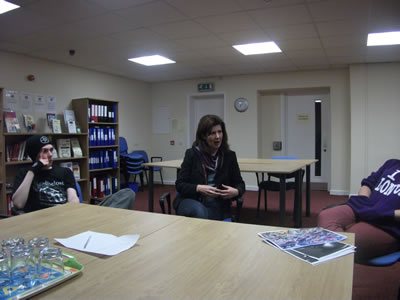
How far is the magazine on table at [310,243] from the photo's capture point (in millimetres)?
1045

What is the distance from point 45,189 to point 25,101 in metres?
2.92

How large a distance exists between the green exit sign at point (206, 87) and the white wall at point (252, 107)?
0.32 ft

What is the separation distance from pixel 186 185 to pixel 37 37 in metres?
2.90

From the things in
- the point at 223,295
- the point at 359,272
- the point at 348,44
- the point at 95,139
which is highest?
the point at 348,44

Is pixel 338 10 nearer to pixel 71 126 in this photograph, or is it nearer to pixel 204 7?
pixel 204 7

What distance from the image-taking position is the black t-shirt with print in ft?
7.24

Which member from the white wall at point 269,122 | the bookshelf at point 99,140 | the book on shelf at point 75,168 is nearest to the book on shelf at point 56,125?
the bookshelf at point 99,140

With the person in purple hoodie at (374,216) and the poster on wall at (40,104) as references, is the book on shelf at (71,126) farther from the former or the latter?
the person in purple hoodie at (374,216)

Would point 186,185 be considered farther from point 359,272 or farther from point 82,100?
point 82,100

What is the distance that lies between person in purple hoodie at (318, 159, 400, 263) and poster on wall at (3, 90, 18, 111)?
4.28 meters

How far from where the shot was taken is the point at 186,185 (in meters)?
2.30

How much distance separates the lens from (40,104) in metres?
4.78

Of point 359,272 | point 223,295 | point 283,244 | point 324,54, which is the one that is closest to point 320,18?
point 324,54

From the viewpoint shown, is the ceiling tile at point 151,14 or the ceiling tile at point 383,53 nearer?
the ceiling tile at point 151,14
